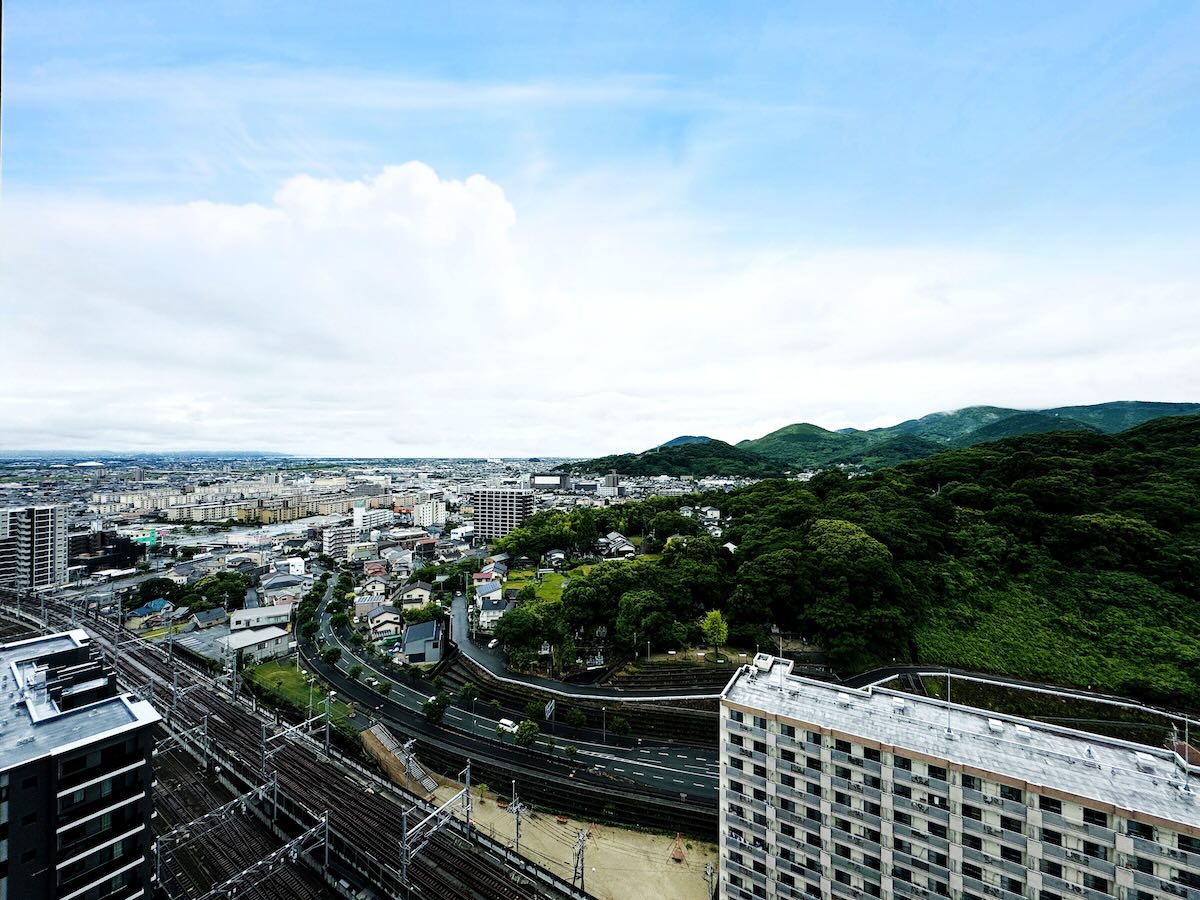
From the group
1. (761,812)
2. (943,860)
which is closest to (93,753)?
(761,812)

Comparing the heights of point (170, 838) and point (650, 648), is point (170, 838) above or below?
below

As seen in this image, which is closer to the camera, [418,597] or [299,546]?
[418,597]

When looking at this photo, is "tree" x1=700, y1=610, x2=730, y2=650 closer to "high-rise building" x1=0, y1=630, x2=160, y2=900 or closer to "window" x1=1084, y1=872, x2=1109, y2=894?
"window" x1=1084, y1=872, x2=1109, y2=894

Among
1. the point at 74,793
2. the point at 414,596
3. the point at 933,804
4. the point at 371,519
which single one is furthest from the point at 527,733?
the point at 371,519

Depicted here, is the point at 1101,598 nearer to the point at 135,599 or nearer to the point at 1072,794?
the point at 1072,794

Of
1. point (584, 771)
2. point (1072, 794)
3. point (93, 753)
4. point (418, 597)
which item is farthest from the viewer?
point (418, 597)

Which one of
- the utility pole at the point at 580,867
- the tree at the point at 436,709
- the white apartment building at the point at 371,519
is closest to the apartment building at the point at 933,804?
the utility pole at the point at 580,867

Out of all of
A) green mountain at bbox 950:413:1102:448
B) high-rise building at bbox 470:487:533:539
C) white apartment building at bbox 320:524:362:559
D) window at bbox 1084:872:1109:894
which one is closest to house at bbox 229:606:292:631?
white apartment building at bbox 320:524:362:559
